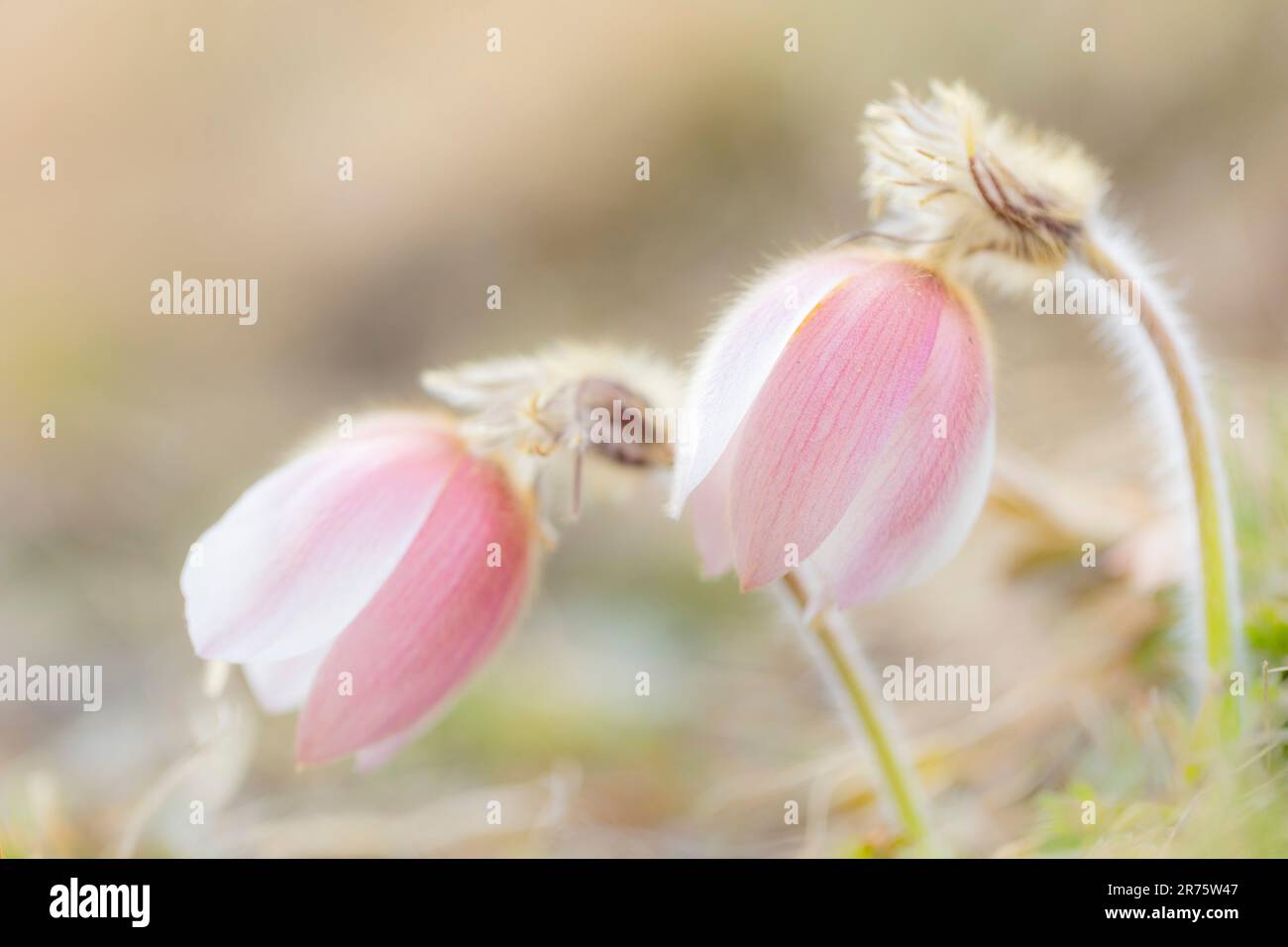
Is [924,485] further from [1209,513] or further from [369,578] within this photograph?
[369,578]

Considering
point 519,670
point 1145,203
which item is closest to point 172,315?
point 519,670

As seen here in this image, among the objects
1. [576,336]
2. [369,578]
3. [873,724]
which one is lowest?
[873,724]

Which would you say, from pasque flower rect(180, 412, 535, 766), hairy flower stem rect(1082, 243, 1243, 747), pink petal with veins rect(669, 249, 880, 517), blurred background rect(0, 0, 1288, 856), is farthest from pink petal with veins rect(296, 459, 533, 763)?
hairy flower stem rect(1082, 243, 1243, 747)

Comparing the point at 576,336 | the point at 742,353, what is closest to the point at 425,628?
the point at 742,353

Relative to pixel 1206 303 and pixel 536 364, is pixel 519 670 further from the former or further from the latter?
pixel 1206 303

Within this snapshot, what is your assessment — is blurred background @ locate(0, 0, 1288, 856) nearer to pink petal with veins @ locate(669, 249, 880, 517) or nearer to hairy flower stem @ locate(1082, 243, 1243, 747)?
hairy flower stem @ locate(1082, 243, 1243, 747)
